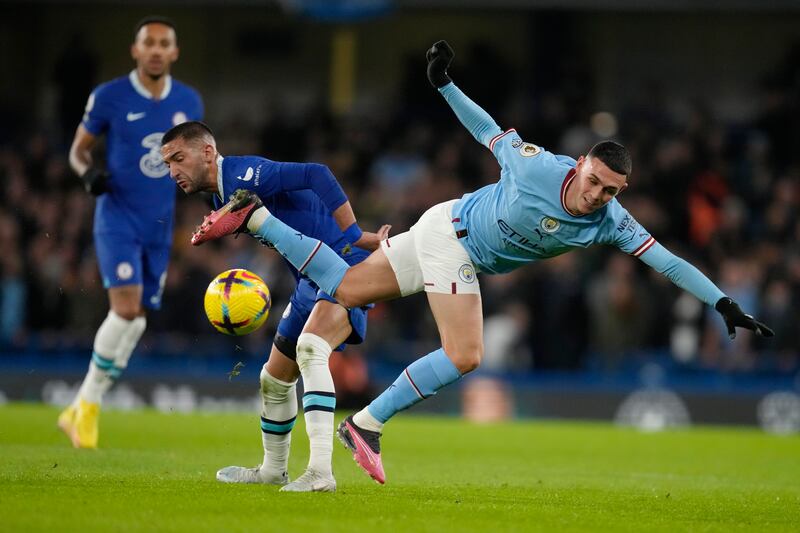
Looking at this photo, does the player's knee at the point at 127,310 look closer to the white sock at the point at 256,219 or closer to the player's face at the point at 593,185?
the white sock at the point at 256,219

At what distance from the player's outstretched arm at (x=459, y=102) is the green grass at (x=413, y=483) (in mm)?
2209

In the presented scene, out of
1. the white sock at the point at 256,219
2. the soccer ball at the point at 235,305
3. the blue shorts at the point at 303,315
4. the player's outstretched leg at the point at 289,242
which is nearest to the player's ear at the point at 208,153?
the player's outstretched leg at the point at 289,242

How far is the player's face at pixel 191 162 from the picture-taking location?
7.47 m

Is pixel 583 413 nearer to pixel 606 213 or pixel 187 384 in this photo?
pixel 187 384

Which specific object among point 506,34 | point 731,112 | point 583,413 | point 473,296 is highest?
point 506,34

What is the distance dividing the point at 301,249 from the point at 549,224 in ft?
4.73

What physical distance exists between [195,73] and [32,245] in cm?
803

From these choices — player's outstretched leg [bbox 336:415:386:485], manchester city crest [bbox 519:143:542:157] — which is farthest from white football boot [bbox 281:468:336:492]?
manchester city crest [bbox 519:143:542:157]

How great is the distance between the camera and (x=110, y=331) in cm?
1005

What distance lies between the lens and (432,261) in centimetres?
734

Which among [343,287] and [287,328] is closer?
[343,287]

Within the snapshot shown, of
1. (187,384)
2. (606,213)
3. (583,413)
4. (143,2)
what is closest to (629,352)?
(583,413)

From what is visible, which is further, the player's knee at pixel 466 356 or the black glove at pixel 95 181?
the black glove at pixel 95 181

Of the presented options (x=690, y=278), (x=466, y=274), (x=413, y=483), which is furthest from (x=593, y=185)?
(x=413, y=483)
